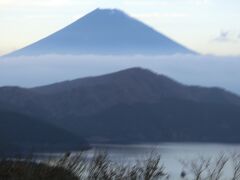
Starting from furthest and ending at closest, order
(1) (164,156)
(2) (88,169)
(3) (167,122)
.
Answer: (3) (167,122)
(1) (164,156)
(2) (88,169)

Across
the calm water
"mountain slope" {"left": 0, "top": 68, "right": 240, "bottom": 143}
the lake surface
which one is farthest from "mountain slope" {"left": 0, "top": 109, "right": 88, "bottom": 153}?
the calm water

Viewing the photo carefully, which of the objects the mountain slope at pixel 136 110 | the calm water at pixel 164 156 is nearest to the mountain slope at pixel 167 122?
the mountain slope at pixel 136 110

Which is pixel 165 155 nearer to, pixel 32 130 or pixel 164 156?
pixel 164 156

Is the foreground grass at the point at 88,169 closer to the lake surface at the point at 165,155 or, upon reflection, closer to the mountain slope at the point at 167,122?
the lake surface at the point at 165,155

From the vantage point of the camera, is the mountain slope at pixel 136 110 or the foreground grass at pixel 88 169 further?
the mountain slope at pixel 136 110

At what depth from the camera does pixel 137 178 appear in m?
6.10

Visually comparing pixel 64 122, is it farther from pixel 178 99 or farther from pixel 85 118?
pixel 178 99

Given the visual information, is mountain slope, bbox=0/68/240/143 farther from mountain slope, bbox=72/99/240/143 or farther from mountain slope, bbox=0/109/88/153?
mountain slope, bbox=0/109/88/153

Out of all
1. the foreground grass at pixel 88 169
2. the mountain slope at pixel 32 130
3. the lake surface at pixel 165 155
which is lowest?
the mountain slope at pixel 32 130

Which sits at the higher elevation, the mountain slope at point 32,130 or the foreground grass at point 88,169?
the foreground grass at point 88,169

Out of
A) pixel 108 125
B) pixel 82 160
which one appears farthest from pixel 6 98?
pixel 82 160

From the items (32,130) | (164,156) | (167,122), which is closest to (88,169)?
(164,156)

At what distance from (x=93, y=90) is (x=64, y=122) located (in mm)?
20830

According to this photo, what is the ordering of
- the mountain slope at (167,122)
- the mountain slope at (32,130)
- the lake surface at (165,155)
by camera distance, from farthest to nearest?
1. the mountain slope at (167,122)
2. the mountain slope at (32,130)
3. the lake surface at (165,155)
